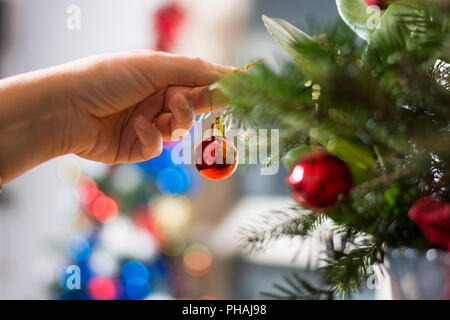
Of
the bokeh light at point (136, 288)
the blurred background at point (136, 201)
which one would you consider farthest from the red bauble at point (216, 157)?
the bokeh light at point (136, 288)

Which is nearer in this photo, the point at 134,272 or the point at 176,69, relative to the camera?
the point at 176,69

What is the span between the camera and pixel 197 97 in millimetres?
545

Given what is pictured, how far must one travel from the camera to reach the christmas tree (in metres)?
0.24

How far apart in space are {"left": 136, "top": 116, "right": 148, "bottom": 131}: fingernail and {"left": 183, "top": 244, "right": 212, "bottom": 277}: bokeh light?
133cm

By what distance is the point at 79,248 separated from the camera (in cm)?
169

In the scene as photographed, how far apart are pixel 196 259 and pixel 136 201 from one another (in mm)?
453

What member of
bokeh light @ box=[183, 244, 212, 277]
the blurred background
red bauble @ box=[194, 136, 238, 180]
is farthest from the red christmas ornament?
bokeh light @ box=[183, 244, 212, 277]

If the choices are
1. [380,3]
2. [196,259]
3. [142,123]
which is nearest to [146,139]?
[142,123]

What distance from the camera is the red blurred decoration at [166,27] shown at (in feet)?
5.81

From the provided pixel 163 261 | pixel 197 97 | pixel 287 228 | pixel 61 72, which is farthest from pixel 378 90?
pixel 163 261

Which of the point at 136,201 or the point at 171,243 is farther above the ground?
the point at 136,201

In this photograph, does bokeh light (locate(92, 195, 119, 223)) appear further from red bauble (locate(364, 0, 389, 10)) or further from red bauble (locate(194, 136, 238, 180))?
red bauble (locate(364, 0, 389, 10))

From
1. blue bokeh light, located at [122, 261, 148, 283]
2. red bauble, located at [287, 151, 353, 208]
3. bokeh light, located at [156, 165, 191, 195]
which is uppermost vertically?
bokeh light, located at [156, 165, 191, 195]

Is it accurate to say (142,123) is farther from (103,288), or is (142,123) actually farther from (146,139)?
(103,288)
